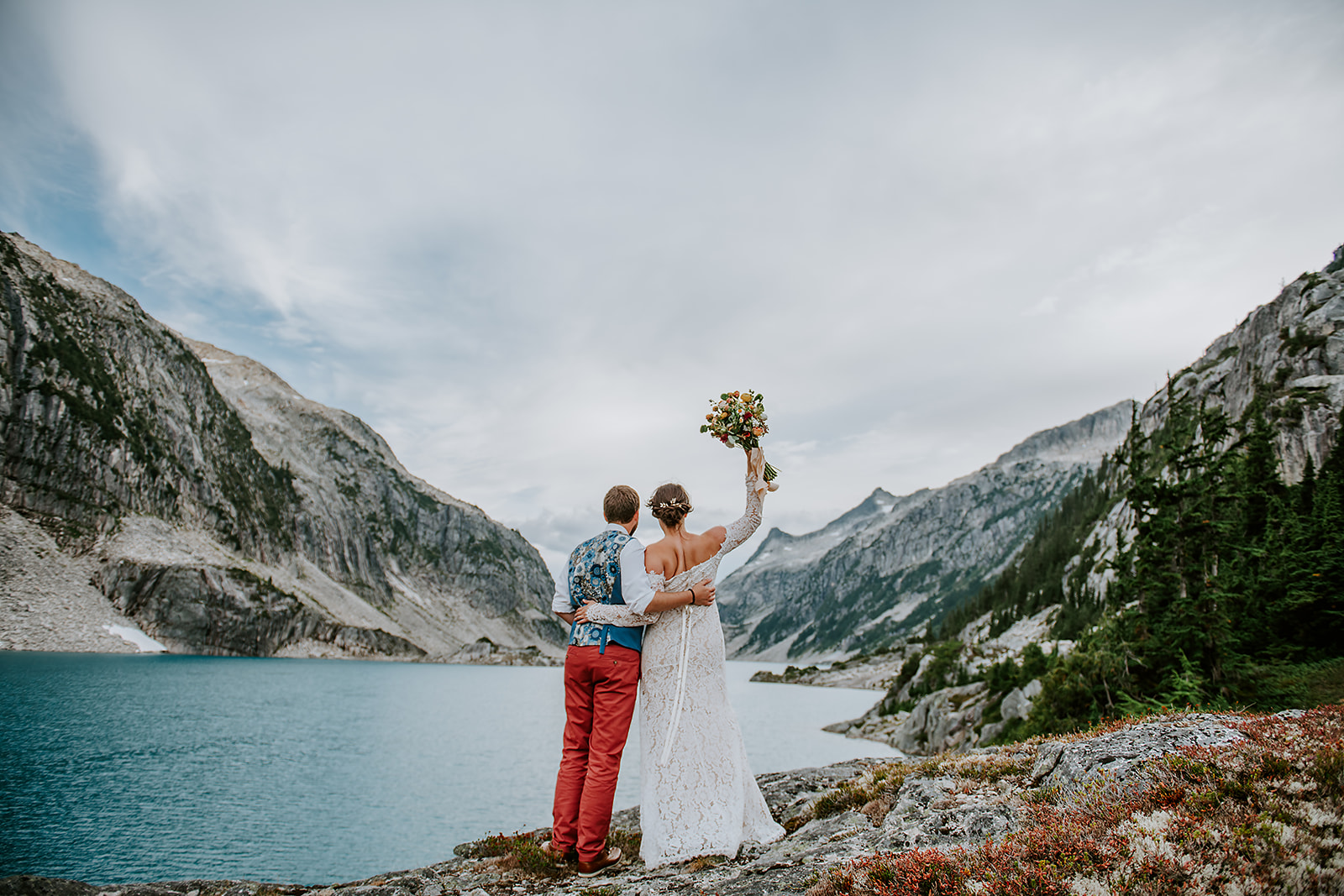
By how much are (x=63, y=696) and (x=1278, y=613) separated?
60.7m

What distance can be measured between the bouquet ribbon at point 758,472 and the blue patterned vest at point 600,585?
6.17 ft

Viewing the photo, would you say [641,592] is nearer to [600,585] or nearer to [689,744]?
[600,585]

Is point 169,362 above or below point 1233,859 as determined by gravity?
above

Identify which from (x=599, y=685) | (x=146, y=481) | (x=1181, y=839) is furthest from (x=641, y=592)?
(x=146, y=481)

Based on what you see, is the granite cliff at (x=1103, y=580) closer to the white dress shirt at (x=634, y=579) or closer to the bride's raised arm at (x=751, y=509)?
the bride's raised arm at (x=751, y=509)

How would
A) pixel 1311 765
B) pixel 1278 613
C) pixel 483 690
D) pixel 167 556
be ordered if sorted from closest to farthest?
pixel 1311 765 < pixel 1278 613 < pixel 483 690 < pixel 167 556

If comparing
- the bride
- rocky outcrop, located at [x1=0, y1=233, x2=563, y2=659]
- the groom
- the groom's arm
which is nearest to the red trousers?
the groom

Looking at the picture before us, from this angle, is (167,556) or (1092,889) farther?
(167,556)

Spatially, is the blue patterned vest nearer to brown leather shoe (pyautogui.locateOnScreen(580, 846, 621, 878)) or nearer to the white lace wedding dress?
the white lace wedding dress

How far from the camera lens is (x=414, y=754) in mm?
35562

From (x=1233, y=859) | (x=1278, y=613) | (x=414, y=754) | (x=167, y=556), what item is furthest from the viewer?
(x=167, y=556)

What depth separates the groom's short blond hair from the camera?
26.6 ft

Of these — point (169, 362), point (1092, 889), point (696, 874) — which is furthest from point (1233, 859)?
point (169, 362)

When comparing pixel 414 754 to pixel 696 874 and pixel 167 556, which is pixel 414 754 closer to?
pixel 696 874
